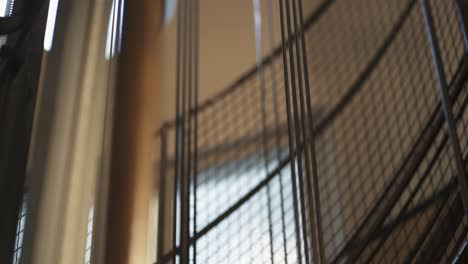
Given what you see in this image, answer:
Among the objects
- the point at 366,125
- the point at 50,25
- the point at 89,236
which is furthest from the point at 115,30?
the point at 366,125

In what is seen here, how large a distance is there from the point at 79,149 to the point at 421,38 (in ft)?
4.15

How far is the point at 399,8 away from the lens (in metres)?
1.87

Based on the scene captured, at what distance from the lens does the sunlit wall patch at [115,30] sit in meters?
0.83

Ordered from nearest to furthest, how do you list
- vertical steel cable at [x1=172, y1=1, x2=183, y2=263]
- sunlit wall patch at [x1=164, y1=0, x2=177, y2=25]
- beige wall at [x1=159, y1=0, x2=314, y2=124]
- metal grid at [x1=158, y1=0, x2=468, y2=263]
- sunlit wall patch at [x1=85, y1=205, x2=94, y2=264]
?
sunlit wall patch at [x1=85, y1=205, x2=94, y2=264] < vertical steel cable at [x1=172, y1=1, x2=183, y2=263] < sunlit wall patch at [x1=164, y1=0, x2=177, y2=25] < metal grid at [x1=158, y1=0, x2=468, y2=263] < beige wall at [x1=159, y1=0, x2=314, y2=124]

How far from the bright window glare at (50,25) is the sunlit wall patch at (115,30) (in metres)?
0.08

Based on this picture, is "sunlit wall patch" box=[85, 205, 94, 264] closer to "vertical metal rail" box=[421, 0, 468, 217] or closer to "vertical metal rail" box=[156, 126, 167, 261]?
"vertical metal rail" box=[156, 126, 167, 261]

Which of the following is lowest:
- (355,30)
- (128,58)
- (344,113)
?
(128,58)

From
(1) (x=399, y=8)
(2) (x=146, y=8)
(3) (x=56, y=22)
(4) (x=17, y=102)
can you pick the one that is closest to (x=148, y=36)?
(2) (x=146, y=8)

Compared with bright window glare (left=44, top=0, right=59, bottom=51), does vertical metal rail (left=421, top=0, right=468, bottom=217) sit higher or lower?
lower

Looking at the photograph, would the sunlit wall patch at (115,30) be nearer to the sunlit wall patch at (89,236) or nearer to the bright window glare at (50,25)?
the bright window glare at (50,25)

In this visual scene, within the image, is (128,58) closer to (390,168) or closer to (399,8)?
(390,168)

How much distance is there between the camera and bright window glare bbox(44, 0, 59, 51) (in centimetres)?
77

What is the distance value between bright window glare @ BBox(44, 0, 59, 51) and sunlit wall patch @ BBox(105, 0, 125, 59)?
84mm

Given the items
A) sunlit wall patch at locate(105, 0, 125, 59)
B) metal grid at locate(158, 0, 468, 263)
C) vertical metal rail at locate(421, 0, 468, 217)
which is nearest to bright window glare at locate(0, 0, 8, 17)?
sunlit wall patch at locate(105, 0, 125, 59)
